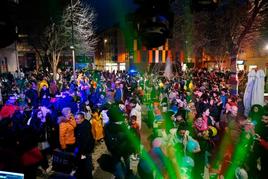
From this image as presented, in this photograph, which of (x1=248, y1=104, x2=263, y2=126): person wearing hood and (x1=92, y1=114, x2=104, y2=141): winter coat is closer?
(x1=248, y1=104, x2=263, y2=126): person wearing hood

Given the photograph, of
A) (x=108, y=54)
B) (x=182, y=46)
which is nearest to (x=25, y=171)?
(x=182, y=46)

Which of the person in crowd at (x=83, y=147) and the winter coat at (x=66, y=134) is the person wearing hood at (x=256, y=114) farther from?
the winter coat at (x=66, y=134)

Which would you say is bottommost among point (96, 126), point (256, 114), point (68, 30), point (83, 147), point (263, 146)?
point (96, 126)

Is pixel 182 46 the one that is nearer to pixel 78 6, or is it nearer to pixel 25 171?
pixel 78 6

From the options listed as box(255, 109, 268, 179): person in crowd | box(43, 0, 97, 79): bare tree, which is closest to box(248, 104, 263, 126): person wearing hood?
box(255, 109, 268, 179): person in crowd

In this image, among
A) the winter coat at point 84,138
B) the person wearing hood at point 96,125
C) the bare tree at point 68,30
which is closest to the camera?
the winter coat at point 84,138

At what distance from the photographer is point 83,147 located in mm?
6328

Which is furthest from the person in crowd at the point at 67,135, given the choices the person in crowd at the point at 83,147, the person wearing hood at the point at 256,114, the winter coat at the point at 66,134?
the person wearing hood at the point at 256,114

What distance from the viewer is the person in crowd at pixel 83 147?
250 inches

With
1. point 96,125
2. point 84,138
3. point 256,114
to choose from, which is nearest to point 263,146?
point 256,114

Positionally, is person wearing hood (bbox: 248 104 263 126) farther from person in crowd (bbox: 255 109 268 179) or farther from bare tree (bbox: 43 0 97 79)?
bare tree (bbox: 43 0 97 79)

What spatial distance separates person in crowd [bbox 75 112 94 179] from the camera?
20.8 feet

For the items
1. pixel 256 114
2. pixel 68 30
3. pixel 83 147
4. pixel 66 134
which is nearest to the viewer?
pixel 83 147

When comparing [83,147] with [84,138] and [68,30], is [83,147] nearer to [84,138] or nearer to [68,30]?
[84,138]
